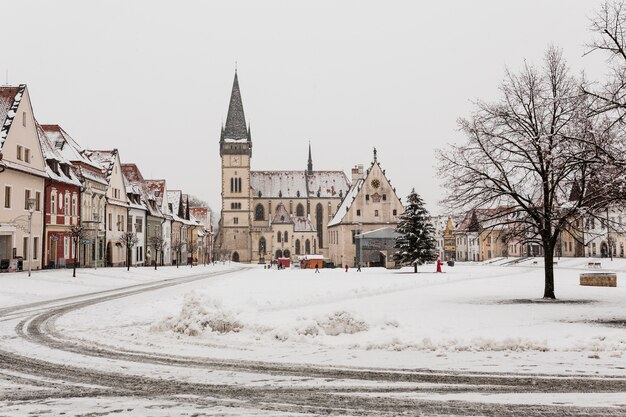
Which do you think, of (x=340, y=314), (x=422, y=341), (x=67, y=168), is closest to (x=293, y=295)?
(x=340, y=314)

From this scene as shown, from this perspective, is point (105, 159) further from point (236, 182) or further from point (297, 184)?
point (297, 184)

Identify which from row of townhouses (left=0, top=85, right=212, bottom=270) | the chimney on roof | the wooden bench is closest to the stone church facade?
the chimney on roof

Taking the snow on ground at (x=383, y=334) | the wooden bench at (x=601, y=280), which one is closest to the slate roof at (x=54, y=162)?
the snow on ground at (x=383, y=334)

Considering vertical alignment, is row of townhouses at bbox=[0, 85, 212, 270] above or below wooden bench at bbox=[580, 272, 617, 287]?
above

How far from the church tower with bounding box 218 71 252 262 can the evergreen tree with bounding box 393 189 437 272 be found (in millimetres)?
86934

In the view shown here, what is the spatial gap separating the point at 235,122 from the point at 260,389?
433 ft

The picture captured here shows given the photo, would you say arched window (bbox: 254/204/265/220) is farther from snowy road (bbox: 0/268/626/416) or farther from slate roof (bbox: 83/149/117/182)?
snowy road (bbox: 0/268/626/416)

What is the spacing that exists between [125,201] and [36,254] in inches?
793

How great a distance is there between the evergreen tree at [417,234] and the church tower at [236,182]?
86934 millimetres

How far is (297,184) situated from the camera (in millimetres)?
151750

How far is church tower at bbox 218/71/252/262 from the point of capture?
137500mm

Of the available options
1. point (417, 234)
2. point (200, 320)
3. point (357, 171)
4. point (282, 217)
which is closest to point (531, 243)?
point (200, 320)

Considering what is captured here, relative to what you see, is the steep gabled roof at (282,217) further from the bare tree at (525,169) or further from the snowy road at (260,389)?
the snowy road at (260,389)

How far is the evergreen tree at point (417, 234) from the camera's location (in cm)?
5400
